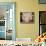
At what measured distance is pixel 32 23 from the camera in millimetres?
4629

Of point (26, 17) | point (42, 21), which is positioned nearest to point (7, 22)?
point (26, 17)

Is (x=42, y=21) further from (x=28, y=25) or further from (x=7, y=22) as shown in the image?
(x=7, y=22)

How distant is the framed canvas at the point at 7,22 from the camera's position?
4699 millimetres

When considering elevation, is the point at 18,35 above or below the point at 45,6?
below

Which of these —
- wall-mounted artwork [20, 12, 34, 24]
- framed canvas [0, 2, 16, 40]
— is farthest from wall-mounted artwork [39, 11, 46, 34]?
framed canvas [0, 2, 16, 40]

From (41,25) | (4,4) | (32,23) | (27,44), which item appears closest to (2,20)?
(4,4)

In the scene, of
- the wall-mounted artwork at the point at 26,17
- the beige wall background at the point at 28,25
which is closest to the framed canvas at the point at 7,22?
the beige wall background at the point at 28,25

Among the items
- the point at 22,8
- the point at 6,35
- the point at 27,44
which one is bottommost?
the point at 6,35

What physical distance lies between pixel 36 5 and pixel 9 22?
3.55 feet

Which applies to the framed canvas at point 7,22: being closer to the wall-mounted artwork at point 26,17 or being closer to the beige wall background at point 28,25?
the beige wall background at point 28,25

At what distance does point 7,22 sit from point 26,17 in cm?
69

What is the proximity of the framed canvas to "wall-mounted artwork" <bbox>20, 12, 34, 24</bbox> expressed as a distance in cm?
31

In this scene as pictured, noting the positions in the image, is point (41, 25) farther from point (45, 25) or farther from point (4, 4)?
point (4, 4)

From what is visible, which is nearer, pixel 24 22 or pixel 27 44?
pixel 27 44
